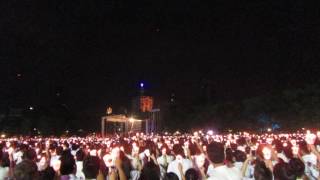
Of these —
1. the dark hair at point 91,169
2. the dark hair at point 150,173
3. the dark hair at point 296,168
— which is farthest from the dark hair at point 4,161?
the dark hair at point 296,168

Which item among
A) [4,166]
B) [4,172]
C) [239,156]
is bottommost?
[4,172]

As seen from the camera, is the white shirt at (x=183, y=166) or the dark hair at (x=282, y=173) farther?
the white shirt at (x=183, y=166)

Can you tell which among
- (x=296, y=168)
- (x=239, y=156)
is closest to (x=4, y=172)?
(x=239, y=156)

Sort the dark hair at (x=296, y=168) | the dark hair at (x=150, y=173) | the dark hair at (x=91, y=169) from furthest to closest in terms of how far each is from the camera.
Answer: the dark hair at (x=91, y=169), the dark hair at (x=296, y=168), the dark hair at (x=150, y=173)

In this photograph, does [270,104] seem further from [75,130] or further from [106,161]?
[106,161]

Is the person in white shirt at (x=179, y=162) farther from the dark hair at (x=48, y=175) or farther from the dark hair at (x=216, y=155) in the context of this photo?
the dark hair at (x=216, y=155)

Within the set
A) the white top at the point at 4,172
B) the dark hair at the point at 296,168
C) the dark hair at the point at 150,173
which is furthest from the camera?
the white top at the point at 4,172

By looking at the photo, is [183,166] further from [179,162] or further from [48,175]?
[48,175]

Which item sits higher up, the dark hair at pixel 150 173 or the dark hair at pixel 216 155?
the dark hair at pixel 216 155

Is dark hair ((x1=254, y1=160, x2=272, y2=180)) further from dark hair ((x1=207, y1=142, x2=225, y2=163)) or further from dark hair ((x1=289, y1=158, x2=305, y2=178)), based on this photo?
dark hair ((x1=207, y1=142, x2=225, y2=163))

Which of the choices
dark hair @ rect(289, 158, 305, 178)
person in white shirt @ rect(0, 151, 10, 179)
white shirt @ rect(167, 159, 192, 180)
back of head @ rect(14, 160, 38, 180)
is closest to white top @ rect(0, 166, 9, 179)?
person in white shirt @ rect(0, 151, 10, 179)

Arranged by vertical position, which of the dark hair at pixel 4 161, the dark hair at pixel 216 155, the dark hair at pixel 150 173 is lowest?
the dark hair at pixel 150 173

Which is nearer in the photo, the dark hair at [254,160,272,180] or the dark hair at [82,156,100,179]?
the dark hair at [254,160,272,180]

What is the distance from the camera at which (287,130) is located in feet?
146
